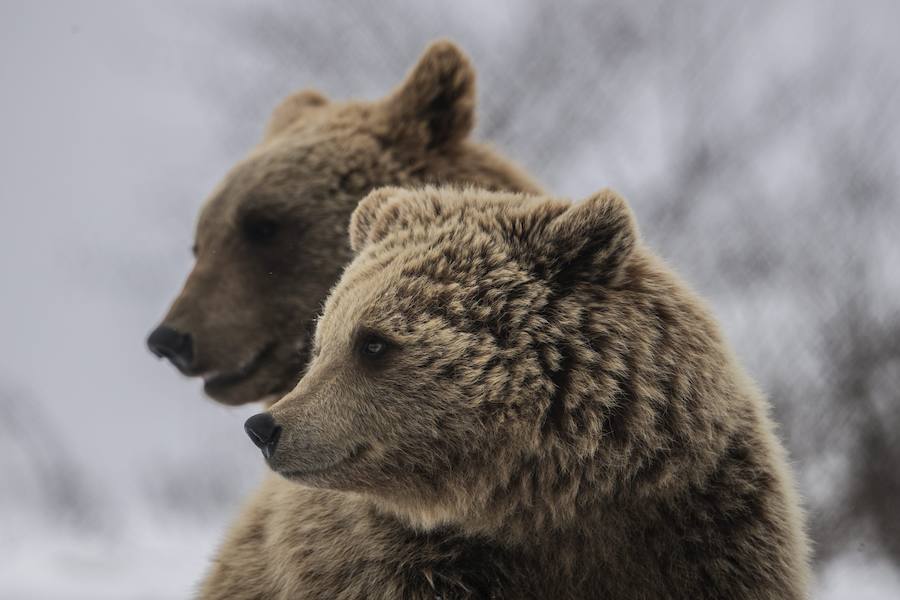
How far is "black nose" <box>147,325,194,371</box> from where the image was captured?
382cm

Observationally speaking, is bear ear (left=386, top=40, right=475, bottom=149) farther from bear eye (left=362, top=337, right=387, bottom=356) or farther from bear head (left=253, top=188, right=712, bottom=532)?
bear eye (left=362, top=337, right=387, bottom=356)

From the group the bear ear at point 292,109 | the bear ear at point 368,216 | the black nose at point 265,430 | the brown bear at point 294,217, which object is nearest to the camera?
the black nose at point 265,430

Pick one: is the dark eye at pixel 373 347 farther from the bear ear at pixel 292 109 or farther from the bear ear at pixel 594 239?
the bear ear at pixel 292 109

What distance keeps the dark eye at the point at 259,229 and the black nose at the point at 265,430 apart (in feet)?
5.24

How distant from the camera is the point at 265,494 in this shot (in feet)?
10.8

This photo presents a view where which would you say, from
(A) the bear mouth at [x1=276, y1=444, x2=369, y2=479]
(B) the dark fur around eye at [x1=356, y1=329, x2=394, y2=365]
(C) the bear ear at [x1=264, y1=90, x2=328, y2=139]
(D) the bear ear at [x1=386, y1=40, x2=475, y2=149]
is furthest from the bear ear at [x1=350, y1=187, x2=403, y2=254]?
(C) the bear ear at [x1=264, y1=90, x2=328, y2=139]

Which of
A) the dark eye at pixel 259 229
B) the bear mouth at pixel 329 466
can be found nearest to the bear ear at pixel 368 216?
the bear mouth at pixel 329 466

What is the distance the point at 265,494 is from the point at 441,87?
1.89m

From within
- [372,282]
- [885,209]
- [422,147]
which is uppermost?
[885,209]

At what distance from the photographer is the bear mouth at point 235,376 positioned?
3.97 m

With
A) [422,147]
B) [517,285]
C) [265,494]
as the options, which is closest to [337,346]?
[517,285]

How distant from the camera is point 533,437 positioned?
260cm

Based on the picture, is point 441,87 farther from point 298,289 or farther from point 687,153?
Answer: point 687,153

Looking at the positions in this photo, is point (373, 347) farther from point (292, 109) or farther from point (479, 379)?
point (292, 109)
